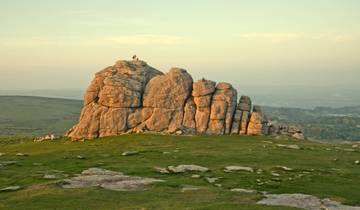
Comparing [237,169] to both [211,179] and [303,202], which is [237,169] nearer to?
[211,179]

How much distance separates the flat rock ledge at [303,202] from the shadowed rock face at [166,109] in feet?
154

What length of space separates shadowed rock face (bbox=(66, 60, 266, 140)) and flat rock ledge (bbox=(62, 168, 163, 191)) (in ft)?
124

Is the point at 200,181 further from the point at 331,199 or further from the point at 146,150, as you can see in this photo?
the point at 146,150

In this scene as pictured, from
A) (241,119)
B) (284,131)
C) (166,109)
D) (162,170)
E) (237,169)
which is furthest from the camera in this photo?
(284,131)

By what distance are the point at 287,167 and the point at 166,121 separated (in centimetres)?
3839

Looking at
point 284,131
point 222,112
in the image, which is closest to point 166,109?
point 222,112

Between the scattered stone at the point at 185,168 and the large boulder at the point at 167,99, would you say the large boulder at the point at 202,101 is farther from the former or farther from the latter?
the scattered stone at the point at 185,168

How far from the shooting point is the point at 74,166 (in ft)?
172

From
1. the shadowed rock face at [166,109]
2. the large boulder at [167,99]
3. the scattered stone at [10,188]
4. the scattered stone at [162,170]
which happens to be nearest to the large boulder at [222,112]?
the shadowed rock face at [166,109]

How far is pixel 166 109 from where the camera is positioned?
86.8 metres

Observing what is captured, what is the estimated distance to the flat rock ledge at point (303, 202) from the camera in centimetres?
3275

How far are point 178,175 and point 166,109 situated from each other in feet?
135

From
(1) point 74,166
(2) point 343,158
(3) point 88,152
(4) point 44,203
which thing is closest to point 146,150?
(3) point 88,152

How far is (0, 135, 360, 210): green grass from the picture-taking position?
34125 mm
